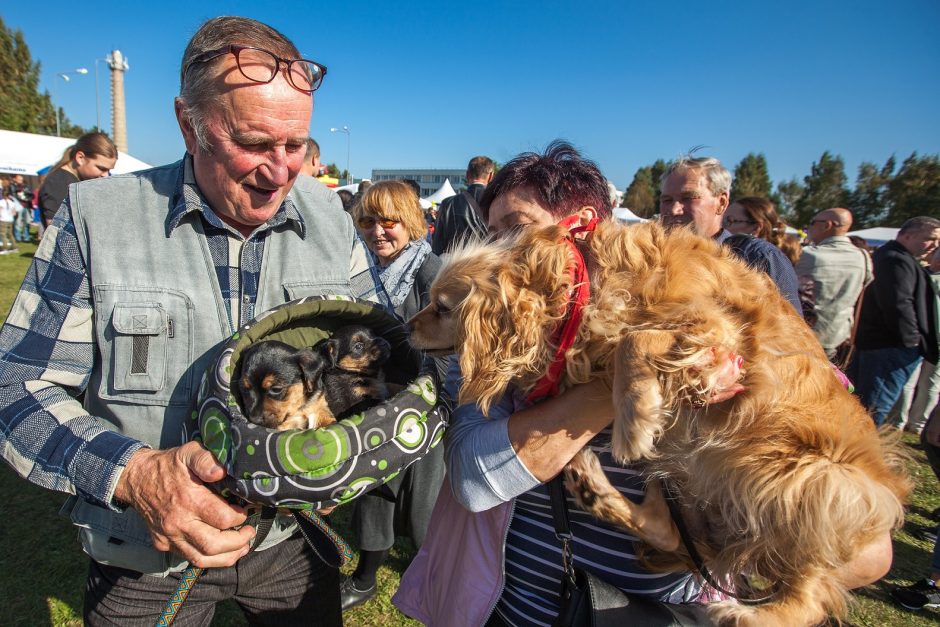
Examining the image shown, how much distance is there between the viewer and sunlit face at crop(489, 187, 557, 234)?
2184 mm

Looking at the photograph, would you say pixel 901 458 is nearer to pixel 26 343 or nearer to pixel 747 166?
pixel 26 343

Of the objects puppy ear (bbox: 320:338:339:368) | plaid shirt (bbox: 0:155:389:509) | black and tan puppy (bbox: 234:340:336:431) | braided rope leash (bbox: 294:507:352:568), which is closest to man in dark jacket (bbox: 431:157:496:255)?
puppy ear (bbox: 320:338:339:368)

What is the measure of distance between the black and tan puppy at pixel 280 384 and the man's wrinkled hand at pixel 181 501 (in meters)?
0.26

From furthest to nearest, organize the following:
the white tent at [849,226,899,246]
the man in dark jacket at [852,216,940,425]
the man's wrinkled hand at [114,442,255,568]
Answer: the white tent at [849,226,899,246], the man in dark jacket at [852,216,940,425], the man's wrinkled hand at [114,442,255,568]

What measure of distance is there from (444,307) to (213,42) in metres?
1.25

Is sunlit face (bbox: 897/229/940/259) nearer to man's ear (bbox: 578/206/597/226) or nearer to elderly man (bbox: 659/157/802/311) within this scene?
elderly man (bbox: 659/157/802/311)

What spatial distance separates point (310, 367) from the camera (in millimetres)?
1773

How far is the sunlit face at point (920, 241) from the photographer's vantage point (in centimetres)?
641

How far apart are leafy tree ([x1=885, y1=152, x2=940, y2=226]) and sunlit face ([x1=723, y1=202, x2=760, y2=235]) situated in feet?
156

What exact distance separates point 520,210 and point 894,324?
6039mm

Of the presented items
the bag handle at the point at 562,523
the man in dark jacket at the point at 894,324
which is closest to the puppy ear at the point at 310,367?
the bag handle at the point at 562,523

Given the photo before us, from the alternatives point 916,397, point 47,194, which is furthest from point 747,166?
point 47,194

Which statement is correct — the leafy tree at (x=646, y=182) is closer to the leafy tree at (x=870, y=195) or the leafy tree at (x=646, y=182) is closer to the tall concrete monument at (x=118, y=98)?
the leafy tree at (x=870, y=195)

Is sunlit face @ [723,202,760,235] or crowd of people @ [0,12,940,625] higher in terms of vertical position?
sunlit face @ [723,202,760,235]
